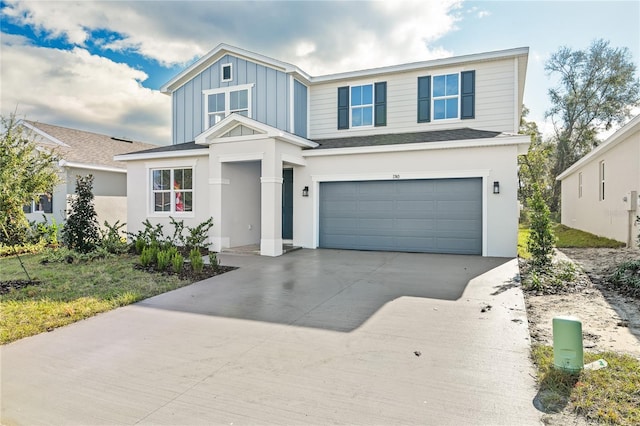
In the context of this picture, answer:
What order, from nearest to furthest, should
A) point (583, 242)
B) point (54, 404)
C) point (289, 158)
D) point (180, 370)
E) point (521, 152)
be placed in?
point (54, 404) < point (180, 370) < point (521, 152) < point (289, 158) < point (583, 242)

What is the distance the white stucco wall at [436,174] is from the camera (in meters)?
10.3

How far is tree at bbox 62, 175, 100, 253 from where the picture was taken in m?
11.0

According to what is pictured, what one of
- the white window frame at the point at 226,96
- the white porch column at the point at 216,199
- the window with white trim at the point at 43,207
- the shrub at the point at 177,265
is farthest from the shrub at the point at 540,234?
the window with white trim at the point at 43,207

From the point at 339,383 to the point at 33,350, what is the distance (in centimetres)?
350

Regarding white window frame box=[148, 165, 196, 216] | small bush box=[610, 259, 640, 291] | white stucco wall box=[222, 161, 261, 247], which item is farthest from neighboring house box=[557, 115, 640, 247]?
white window frame box=[148, 165, 196, 216]

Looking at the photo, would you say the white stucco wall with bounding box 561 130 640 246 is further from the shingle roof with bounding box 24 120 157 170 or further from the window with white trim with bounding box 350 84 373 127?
the shingle roof with bounding box 24 120 157 170

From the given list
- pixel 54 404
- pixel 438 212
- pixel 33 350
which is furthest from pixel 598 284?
pixel 33 350

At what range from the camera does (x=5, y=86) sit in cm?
827

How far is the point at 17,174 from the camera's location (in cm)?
728

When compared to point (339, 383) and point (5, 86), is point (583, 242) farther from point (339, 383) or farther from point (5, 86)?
point (5, 86)

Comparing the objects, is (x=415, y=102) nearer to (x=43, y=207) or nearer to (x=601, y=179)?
(x=601, y=179)

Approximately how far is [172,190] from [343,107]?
6.64m

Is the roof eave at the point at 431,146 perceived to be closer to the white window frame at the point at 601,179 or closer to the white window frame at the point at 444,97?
the white window frame at the point at 444,97

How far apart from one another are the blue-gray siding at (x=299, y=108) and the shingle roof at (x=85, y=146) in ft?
25.8
